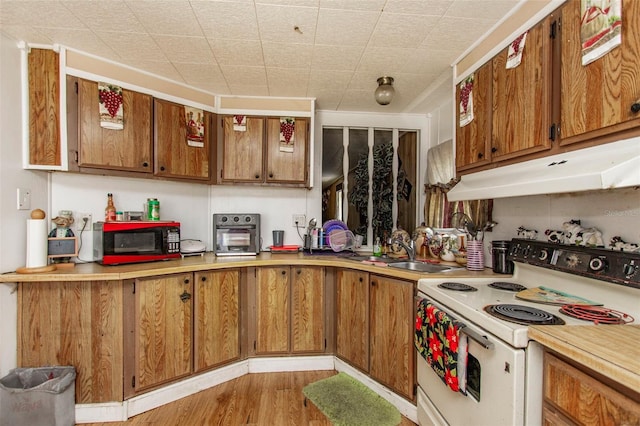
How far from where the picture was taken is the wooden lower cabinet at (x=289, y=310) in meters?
2.45

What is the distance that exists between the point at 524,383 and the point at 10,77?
3145 millimetres

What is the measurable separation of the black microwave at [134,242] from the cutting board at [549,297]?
2.35 metres

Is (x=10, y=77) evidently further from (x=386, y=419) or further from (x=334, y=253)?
(x=386, y=419)

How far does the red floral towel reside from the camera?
1.31 m

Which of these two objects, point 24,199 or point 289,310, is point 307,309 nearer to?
point 289,310

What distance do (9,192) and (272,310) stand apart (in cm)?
191

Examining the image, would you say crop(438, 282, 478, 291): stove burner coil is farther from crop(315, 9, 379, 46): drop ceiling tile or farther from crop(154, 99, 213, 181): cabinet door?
crop(154, 99, 213, 181): cabinet door

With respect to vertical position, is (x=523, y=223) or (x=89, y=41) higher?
(x=89, y=41)

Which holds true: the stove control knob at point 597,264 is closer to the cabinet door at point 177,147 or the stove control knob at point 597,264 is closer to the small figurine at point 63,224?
the cabinet door at point 177,147

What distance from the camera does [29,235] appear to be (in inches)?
72.3

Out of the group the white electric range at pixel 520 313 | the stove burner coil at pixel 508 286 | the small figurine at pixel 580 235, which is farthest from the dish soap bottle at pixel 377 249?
the small figurine at pixel 580 235

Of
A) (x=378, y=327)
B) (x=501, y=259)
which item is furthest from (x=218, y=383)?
(x=501, y=259)

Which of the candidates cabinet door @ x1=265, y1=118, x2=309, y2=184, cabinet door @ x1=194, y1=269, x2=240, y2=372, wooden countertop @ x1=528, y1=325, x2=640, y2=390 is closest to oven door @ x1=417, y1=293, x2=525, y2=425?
wooden countertop @ x1=528, y1=325, x2=640, y2=390

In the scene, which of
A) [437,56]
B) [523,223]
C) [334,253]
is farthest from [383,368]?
[437,56]
